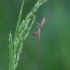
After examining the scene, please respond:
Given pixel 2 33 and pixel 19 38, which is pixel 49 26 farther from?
pixel 19 38

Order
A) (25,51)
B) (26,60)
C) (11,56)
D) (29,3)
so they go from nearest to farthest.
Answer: (11,56)
(25,51)
(26,60)
(29,3)

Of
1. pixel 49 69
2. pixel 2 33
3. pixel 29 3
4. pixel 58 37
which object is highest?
pixel 29 3

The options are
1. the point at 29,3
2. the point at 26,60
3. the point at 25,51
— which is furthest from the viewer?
the point at 29,3

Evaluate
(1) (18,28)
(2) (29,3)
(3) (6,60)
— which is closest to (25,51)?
(3) (6,60)

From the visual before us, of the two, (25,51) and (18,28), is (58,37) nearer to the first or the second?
(25,51)

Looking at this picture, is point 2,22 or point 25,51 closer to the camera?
point 25,51

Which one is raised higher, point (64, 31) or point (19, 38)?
point (19, 38)
